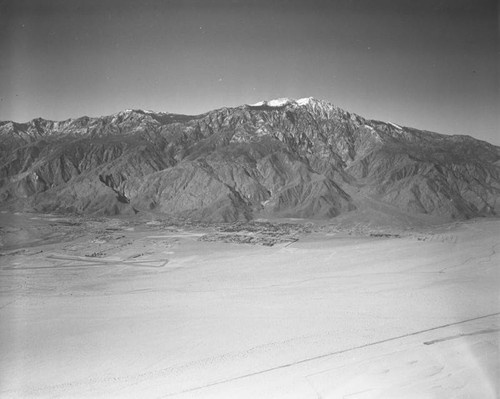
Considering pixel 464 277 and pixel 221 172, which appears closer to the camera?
pixel 464 277

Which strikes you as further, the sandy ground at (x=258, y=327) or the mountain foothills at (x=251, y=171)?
the mountain foothills at (x=251, y=171)

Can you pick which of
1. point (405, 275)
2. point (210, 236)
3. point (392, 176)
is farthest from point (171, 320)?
point (392, 176)

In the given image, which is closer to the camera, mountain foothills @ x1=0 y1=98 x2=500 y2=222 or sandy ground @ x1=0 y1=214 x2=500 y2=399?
sandy ground @ x1=0 y1=214 x2=500 y2=399

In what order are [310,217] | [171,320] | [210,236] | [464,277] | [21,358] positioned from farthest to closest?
[310,217], [210,236], [464,277], [171,320], [21,358]

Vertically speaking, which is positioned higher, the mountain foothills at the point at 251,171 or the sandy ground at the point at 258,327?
the mountain foothills at the point at 251,171

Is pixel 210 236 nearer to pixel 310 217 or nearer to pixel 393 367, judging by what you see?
pixel 310 217
